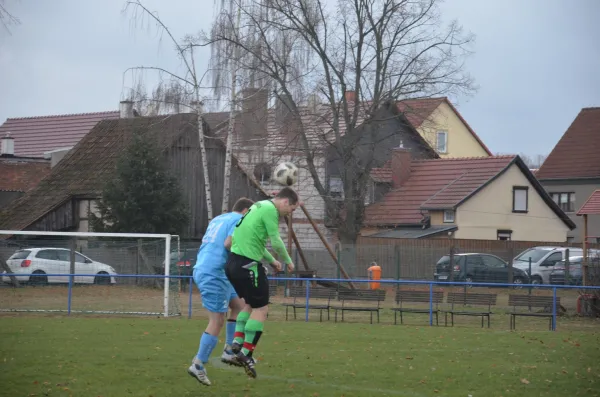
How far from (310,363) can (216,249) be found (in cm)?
247

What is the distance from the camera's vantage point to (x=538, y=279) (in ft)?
119

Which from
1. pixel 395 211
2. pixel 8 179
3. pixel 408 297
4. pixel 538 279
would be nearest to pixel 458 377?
pixel 408 297

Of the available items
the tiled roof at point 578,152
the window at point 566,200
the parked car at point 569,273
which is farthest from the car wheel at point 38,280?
the window at point 566,200

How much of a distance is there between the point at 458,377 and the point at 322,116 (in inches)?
1146

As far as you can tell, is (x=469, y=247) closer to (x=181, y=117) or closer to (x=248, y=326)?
(x=181, y=117)

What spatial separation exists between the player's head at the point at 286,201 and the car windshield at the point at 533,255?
2774cm

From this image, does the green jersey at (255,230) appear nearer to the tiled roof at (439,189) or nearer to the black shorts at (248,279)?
the black shorts at (248,279)

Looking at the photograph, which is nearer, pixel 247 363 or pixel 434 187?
pixel 247 363

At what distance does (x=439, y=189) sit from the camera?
4738cm

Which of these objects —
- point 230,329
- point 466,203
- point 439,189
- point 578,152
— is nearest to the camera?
point 230,329

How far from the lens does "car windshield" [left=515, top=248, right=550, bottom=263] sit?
121ft

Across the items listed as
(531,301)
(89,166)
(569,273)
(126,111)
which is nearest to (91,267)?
(531,301)

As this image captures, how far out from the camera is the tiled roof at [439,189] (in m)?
45.8

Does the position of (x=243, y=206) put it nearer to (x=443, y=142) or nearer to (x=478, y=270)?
(x=478, y=270)
